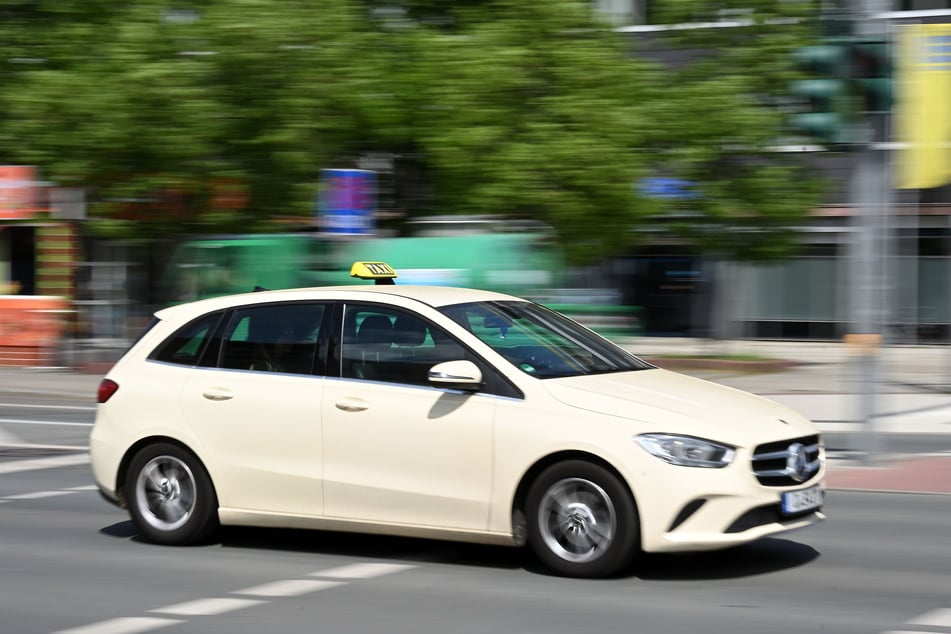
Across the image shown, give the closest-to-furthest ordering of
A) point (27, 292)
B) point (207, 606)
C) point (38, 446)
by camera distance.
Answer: point (207, 606) < point (38, 446) < point (27, 292)

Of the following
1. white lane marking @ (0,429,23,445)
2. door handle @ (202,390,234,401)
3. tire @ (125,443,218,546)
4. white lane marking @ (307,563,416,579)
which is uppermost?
door handle @ (202,390,234,401)

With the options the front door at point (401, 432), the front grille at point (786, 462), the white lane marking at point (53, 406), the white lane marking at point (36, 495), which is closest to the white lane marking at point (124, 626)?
the front door at point (401, 432)

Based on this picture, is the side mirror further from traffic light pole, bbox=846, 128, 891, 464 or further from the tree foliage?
the tree foliage

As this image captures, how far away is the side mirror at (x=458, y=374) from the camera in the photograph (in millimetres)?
7570

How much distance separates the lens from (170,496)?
28.4 feet

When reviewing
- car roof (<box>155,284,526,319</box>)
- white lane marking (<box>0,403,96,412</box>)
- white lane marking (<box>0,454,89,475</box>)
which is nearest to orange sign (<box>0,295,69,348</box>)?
white lane marking (<box>0,403,96,412</box>)

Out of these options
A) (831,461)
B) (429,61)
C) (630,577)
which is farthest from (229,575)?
(429,61)

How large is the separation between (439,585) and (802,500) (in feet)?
6.10

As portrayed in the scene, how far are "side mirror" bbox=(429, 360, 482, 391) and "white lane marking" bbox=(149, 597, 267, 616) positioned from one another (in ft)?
4.69

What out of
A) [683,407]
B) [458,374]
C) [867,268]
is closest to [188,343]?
[458,374]

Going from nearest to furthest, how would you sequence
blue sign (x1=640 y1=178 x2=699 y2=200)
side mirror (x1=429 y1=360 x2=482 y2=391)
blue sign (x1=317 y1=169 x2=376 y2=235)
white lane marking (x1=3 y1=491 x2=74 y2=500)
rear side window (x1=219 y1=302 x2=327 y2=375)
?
side mirror (x1=429 y1=360 x2=482 y2=391) → rear side window (x1=219 y1=302 x2=327 y2=375) → white lane marking (x1=3 y1=491 x2=74 y2=500) → blue sign (x1=317 y1=169 x2=376 y2=235) → blue sign (x1=640 y1=178 x2=699 y2=200)

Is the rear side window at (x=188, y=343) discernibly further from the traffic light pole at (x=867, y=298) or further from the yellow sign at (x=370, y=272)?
the traffic light pole at (x=867, y=298)

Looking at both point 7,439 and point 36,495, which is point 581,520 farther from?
point 7,439

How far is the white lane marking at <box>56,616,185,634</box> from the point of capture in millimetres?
6473
